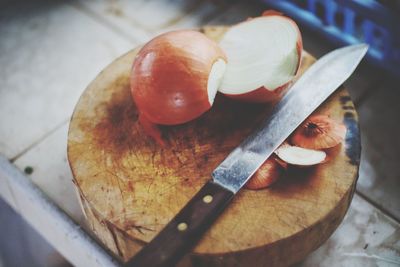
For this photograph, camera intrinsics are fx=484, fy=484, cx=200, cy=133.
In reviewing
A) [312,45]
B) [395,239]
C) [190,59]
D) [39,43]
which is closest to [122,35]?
[39,43]

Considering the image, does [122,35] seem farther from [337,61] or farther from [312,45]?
[337,61]

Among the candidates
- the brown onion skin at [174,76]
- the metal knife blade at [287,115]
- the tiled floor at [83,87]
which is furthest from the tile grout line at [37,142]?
the metal knife blade at [287,115]

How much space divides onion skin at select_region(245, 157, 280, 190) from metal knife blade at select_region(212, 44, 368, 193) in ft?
0.05

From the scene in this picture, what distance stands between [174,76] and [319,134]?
0.23m

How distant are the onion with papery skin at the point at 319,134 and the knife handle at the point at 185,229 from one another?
0.15m

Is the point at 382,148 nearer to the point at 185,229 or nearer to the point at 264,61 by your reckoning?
the point at 264,61

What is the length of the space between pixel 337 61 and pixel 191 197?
1.13 ft

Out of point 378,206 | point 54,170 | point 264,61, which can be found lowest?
point 378,206

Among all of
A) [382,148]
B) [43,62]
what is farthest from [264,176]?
[43,62]

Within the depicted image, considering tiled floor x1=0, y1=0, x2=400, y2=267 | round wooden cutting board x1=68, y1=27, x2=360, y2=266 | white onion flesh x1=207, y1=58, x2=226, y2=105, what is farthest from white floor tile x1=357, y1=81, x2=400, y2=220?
white onion flesh x1=207, y1=58, x2=226, y2=105

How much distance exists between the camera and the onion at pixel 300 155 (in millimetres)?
697

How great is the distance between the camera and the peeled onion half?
75cm

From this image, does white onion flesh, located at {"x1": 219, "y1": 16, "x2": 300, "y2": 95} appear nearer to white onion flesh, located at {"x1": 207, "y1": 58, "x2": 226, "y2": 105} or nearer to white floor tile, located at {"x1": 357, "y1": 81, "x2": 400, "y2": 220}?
white onion flesh, located at {"x1": 207, "y1": 58, "x2": 226, "y2": 105}

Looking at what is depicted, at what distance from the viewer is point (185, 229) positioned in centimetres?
63
